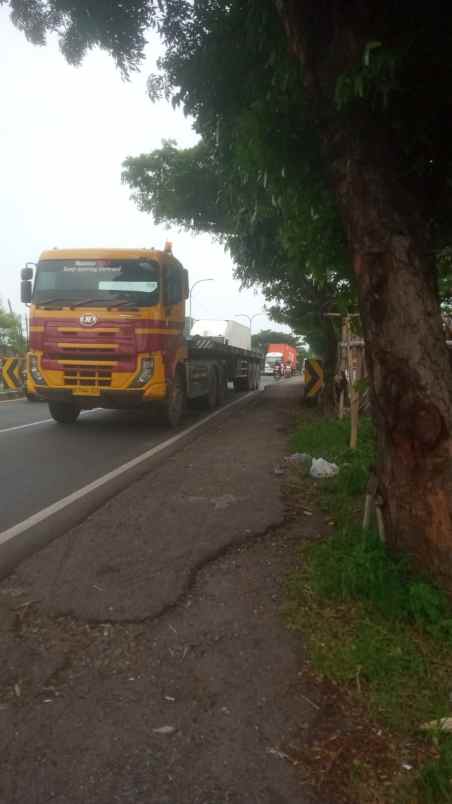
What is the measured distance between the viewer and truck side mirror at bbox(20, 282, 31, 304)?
9.81 m

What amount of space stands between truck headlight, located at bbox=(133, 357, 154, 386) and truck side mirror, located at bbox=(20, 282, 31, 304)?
89.2 inches

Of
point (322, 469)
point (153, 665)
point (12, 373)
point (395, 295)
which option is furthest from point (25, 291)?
point (12, 373)

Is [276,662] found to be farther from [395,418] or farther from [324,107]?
[324,107]

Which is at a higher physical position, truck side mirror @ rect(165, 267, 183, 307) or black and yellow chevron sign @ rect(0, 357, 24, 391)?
truck side mirror @ rect(165, 267, 183, 307)

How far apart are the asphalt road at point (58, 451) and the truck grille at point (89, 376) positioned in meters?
0.80

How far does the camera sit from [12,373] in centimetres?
1966

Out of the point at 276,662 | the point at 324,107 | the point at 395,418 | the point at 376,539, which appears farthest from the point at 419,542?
the point at 324,107

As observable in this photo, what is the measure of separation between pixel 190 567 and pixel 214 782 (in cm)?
185

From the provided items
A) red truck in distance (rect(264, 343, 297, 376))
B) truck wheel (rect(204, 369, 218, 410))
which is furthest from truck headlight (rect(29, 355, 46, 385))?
red truck in distance (rect(264, 343, 297, 376))

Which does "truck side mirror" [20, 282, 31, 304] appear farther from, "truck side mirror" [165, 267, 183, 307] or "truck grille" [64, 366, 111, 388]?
"truck side mirror" [165, 267, 183, 307]

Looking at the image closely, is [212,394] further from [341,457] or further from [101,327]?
[341,457]

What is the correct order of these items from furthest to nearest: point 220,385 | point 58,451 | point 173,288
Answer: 1. point 220,385
2. point 173,288
3. point 58,451

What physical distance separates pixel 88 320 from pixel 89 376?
0.86 meters

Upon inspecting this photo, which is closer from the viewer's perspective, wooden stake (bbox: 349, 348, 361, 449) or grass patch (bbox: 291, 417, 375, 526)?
grass patch (bbox: 291, 417, 375, 526)
